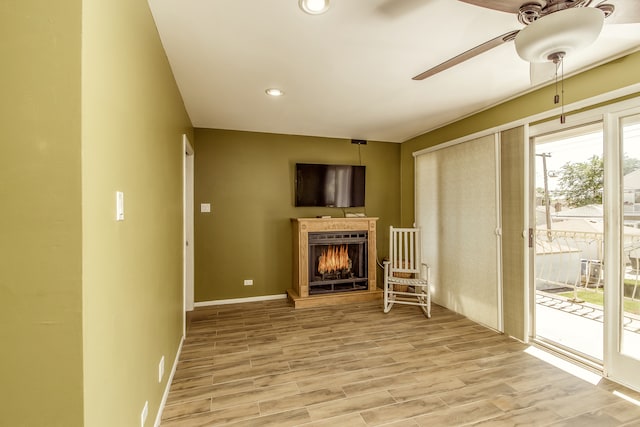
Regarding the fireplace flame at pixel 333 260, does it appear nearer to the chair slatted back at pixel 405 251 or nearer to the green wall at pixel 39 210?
the chair slatted back at pixel 405 251

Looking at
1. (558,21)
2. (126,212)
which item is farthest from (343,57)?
(126,212)

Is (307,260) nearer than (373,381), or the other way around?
(373,381)

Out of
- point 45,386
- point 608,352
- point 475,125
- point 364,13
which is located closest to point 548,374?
point 608,352

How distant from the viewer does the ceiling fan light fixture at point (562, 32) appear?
1.09 meters

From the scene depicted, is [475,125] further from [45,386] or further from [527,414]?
[45,386]

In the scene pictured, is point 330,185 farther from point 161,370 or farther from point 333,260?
point 161,370

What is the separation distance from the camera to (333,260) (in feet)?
14.3

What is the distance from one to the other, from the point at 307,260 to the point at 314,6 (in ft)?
9.93

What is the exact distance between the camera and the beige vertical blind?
3.27m

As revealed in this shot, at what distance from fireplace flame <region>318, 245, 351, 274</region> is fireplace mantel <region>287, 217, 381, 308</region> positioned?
11.8 inches

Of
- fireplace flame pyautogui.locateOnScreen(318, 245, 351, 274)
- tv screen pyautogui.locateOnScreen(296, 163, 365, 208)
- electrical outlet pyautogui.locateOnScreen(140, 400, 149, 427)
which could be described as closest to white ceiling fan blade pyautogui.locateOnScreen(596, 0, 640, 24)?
electrical outlet pyautogui.locateOnScreen(140, 400, 149, 427)

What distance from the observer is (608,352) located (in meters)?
2.32

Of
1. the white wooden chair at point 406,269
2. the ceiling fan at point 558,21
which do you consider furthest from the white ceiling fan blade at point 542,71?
the white wooden chair at point 406,269

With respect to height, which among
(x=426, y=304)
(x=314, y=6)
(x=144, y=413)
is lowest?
(x=426, y=304)
